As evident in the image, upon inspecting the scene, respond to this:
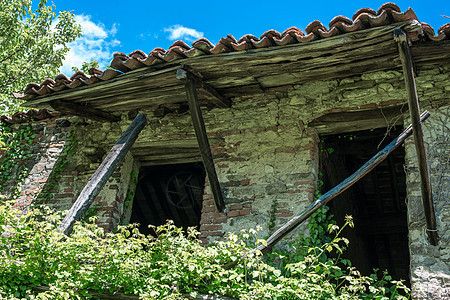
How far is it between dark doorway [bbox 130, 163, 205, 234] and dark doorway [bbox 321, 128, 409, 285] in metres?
2.09

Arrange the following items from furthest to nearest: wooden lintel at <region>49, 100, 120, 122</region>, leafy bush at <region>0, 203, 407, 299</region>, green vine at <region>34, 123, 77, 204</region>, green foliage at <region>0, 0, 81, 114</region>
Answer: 1. green foliage at <region>0, 0, 81, 114</region>
2. green vine at <region>34, 123, 77, 204</region>
3. wooden lintel at <region>49, 100, 120, 122</region>
4. leafy bush at <region>0, 203, 407, 299</region>

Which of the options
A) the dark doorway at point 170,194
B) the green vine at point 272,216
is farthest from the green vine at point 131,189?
the green vine at point 272,216

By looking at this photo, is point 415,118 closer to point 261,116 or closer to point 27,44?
point 261,116

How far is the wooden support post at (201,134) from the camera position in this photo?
195 inches

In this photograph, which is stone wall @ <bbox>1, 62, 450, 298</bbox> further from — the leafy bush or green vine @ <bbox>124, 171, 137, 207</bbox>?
the leafy bush

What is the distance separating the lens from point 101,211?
5.95 m

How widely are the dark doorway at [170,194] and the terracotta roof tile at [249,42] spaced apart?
2.13 m

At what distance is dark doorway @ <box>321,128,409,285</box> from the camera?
7459mm

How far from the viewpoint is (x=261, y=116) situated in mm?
5723

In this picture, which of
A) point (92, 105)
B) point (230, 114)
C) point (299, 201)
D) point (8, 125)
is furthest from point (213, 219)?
point (8, 125)

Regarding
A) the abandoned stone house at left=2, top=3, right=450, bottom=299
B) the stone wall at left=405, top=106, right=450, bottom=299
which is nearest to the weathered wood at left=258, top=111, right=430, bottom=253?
the stone wall at left=405, top=106, right=450, bottom=299

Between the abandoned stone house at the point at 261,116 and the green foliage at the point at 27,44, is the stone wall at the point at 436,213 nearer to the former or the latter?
the abandoned stone house at the point at 261,116

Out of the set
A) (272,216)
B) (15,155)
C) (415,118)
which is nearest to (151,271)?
(272,216)

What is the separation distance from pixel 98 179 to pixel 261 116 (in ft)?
6.37
